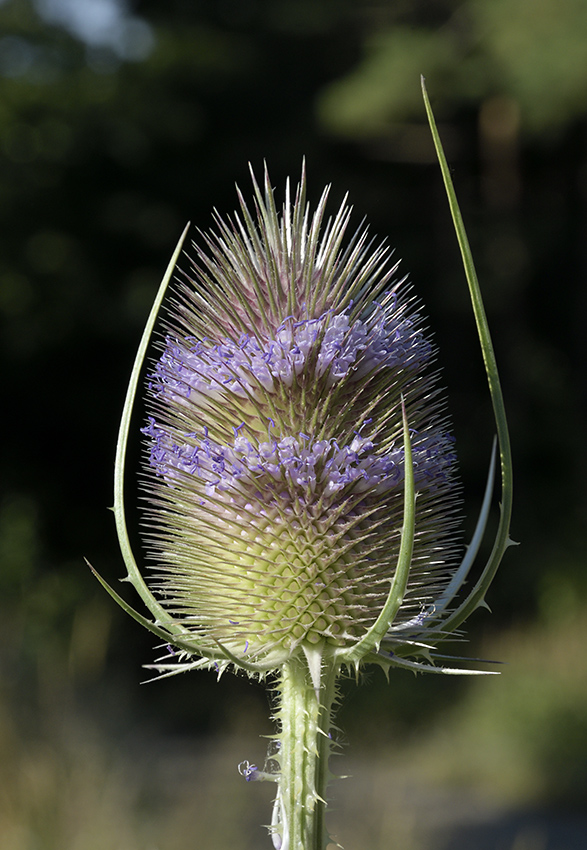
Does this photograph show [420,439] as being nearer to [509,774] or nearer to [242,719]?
[509,774]

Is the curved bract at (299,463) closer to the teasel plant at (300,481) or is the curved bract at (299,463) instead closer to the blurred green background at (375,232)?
the teasel plant at (300,481)

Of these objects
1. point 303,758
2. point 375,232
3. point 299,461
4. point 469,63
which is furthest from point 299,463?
point 469,63

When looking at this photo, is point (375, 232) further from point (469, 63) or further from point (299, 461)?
point (299, 461)

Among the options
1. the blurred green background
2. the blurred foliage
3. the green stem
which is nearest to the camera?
the green stem

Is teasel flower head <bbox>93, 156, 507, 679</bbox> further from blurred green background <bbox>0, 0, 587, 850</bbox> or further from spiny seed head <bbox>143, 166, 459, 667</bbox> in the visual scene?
blurred green background <bbox>0, 0, 587, 850</bbox>

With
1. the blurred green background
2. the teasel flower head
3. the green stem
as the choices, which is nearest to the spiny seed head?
the teasel flower head

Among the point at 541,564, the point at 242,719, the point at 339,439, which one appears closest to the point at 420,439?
the point at 339,439
